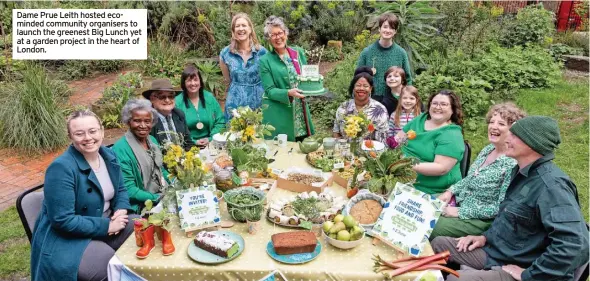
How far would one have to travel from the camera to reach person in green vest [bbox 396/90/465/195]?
3.74 meters

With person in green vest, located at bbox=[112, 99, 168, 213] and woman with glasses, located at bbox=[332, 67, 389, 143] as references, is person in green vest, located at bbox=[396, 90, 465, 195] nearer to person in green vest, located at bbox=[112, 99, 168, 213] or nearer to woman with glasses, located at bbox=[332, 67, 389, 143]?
woman with glasses, located at bbox=[332, 67, 389, 143]

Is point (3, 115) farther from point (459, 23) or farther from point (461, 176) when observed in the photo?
point (459, 23)

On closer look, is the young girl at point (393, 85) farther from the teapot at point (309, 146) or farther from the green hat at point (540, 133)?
the green hat at point (540, 133)

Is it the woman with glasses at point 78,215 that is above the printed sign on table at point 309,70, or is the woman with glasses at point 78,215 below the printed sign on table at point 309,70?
below

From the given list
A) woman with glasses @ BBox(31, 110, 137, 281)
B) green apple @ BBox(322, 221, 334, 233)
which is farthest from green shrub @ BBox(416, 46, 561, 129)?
woman with glasses @ BBox(31, 110, 137, 281)

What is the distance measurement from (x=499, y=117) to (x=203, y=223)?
237 centimetres

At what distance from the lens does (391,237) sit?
9.14 feet

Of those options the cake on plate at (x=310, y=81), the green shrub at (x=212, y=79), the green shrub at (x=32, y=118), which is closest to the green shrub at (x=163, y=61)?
Result: the green shrub at (x=212, y=79)

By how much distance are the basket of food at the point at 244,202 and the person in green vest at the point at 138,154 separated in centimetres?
78

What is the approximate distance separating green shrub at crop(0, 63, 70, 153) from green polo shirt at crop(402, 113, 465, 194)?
5.07m

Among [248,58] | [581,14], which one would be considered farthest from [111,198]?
[581,14]

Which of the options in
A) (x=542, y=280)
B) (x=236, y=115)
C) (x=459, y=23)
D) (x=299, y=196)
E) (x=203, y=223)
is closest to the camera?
(x=542, y=280)

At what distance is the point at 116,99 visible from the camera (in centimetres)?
748

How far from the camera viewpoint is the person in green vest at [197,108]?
4852 mm
